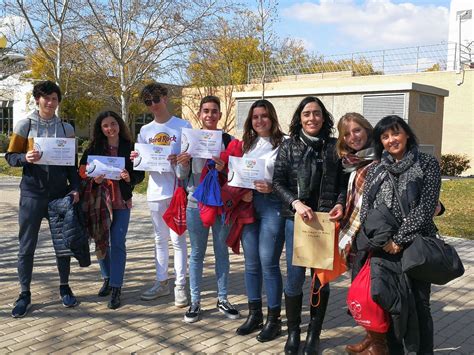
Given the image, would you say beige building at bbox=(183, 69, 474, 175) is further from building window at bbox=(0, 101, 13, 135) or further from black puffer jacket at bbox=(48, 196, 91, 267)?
building window at bbox=(0, 101, 13, 135)

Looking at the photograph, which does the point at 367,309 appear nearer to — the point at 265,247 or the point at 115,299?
the point at 265,247

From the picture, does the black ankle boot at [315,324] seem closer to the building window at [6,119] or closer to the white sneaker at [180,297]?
the white sneaker at [180,297]

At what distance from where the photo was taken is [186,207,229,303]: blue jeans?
4418mm

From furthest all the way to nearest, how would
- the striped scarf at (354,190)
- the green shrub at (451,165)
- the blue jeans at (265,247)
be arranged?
the green shrub at (451,165)
the blue jeans at (265,247)
the striped scarf at (354,190)

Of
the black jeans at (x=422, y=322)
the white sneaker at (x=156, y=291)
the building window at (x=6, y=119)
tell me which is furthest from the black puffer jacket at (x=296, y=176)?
the building window at (x=6, y=119)

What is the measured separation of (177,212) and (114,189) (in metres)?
0.75

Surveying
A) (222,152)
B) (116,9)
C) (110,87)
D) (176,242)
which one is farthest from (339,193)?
(110,87)

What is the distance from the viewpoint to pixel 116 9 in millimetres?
14008

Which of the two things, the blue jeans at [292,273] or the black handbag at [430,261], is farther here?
the blue jeans at [292,273]

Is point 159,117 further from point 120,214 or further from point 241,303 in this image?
point 241,303

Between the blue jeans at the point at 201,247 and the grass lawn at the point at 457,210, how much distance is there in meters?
5.66

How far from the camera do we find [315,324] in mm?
3854

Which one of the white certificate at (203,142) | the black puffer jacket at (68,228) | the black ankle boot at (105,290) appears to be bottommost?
the black ankle boot at (105,290)

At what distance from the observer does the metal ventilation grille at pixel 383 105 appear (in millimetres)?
13773
